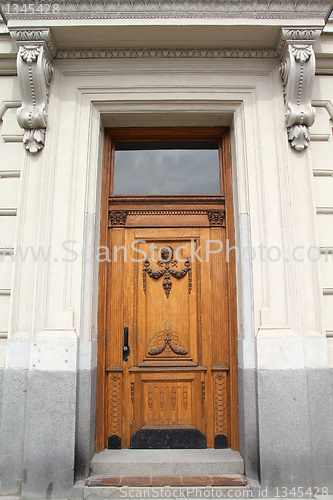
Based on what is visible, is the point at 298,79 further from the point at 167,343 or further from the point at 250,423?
the point at 250,423

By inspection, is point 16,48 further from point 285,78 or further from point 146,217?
point 285,78

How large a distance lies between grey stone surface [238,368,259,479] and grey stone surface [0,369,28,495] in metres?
2.29

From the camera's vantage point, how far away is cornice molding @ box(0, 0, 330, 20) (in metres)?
3.95

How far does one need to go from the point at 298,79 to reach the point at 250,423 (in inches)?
149

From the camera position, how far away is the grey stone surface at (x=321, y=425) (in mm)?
3604

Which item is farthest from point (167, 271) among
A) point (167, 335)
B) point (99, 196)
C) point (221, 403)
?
point (221, 403)

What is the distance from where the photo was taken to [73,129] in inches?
167

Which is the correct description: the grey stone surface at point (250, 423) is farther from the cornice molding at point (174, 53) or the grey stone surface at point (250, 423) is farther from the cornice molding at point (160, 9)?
the cornice molding at point (160, 9)

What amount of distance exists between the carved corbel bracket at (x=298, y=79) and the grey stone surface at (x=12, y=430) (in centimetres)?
399

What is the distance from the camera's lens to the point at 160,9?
395 cm

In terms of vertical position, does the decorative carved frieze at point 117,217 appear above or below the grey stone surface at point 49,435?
above

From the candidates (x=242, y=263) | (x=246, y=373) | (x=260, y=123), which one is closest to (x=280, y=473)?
(x=246, y=373)

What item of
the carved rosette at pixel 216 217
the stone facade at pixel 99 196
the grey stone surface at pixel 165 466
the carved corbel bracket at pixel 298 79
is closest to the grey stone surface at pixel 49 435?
the stone facade at pixel 99 196

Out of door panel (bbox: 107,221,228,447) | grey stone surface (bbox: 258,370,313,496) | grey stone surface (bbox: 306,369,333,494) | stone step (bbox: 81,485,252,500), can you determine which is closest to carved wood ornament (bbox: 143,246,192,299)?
door panel (bbox: 107,221,228,447)
